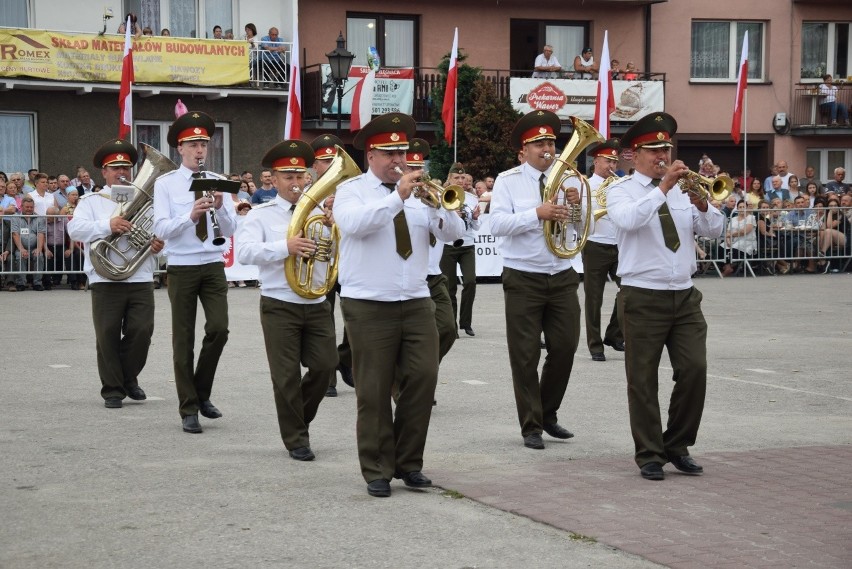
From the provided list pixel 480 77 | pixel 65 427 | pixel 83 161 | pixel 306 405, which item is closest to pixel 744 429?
pixel 306 405

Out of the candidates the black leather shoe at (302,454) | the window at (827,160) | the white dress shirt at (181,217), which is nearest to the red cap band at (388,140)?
the black leather shoe at (302,454)

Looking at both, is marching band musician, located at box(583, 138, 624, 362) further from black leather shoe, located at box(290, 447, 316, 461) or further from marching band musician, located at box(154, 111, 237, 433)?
black leather shoe, located at box(290, 447, 316, 461)

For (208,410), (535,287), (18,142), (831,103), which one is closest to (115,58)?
(18,142)

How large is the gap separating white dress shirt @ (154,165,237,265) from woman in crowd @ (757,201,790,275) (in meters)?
17.4

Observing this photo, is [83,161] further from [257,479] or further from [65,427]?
[257,479]

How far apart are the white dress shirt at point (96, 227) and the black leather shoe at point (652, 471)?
15.5 ft

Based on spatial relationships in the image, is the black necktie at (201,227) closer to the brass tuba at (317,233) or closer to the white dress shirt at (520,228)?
the brass tuba at (317,233)

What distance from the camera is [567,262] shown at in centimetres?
922

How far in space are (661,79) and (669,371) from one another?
2364 cm

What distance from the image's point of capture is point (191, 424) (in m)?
9.41

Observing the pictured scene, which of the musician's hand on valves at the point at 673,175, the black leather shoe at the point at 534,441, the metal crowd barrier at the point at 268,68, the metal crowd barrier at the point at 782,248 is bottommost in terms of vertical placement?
the black leather shoe at the point at 534,441

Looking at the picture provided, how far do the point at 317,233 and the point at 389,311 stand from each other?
109cm

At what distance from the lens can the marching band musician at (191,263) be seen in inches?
375

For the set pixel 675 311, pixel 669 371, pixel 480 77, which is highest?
pixel 480 77
